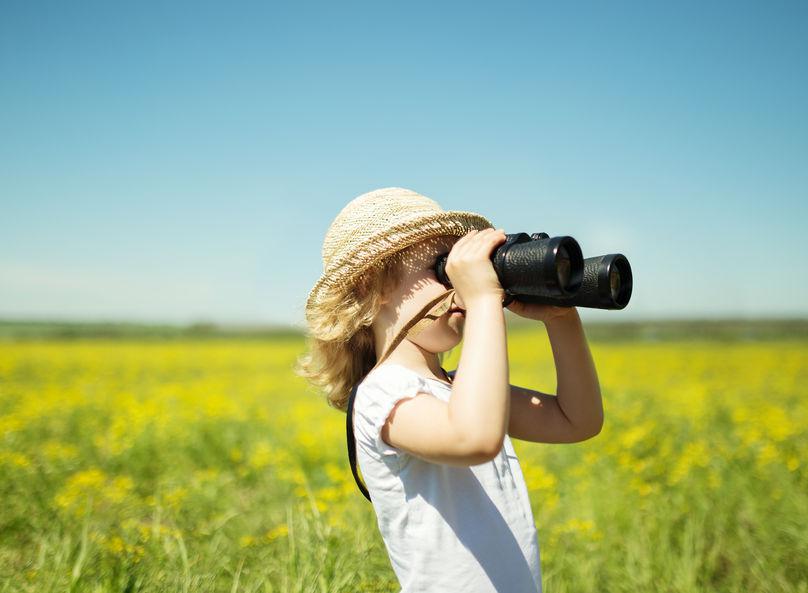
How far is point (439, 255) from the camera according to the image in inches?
51.1

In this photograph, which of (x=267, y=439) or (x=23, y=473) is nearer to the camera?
(x=23, y=473)

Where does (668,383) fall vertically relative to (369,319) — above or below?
below

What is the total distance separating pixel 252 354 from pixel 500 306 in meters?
22.4

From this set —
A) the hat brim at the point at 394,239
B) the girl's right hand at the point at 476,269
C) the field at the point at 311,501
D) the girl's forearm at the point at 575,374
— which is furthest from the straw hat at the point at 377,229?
the field at the point at 311,501

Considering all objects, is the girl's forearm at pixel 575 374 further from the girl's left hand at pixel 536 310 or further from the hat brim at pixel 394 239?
the hat brim at pixel 394 239

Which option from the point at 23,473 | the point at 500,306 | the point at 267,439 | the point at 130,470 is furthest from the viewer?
the point at 267,439

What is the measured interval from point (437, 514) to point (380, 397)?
0.27m

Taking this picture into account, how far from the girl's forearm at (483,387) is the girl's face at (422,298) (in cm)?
26

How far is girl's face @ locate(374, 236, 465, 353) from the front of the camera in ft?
4.19

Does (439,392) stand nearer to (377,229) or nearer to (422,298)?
(422,298)

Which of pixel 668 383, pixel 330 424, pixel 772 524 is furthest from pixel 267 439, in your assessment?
pixel 668 383

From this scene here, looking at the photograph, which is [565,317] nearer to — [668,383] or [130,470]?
[130,470]

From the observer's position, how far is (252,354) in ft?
73.6

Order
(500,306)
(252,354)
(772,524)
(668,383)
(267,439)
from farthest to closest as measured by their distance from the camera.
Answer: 1. (252,354)
2. (668,383)
3. (267,439)
4. (772,524)
5. (500,306)
